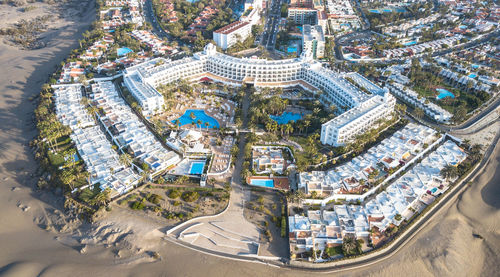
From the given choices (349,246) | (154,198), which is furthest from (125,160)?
(349,246)

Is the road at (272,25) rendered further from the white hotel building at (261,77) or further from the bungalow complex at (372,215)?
the bungalow complex at (372,215)

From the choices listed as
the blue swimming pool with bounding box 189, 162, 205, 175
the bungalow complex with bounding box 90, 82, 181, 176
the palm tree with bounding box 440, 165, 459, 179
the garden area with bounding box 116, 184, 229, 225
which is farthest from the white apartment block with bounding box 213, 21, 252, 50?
the palm tree with bounding box 440, 165, 459, 179

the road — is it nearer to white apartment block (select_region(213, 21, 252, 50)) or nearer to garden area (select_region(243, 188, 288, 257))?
white apartment block (select_region(213, 21, 252, 50))

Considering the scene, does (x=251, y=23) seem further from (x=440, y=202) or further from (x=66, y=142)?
(x=440, y=202)

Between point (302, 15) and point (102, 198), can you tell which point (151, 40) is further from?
point (102, 198)

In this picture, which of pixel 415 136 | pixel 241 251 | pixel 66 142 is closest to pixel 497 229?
pixel 415 136

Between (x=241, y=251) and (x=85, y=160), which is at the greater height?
(x=85, y=160)

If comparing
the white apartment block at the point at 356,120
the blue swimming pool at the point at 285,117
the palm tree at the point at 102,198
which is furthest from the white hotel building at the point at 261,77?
the palm tree at the point at 102,198
